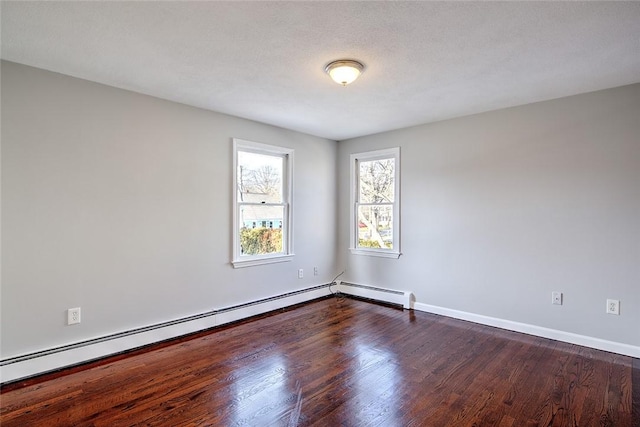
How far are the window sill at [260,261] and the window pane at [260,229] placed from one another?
0.09 meters

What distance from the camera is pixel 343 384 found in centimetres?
250

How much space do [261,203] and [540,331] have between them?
3.47 meters

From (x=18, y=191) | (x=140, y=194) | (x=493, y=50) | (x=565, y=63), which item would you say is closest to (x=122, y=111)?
(x=140, y=194)

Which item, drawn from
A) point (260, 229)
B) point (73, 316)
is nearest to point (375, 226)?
point (260, 229)

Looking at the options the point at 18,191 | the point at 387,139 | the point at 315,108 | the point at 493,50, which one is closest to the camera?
the point at 493,50

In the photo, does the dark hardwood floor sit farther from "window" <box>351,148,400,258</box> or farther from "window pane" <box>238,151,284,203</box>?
"window pane" <box>238,151,284,203</box>

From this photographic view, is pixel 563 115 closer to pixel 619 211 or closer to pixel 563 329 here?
pixel 619 211

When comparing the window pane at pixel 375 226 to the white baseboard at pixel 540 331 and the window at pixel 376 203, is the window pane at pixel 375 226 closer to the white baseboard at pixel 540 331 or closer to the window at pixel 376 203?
the window at pixel 376 203

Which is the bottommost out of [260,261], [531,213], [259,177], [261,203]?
[260,261]

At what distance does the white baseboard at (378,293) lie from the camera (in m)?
4.49

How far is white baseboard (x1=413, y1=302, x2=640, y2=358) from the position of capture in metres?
3.04

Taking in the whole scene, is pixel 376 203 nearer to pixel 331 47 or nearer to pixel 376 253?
pixel 376 253

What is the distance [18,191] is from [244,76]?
6.49 feet

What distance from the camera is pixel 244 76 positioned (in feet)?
9.25
